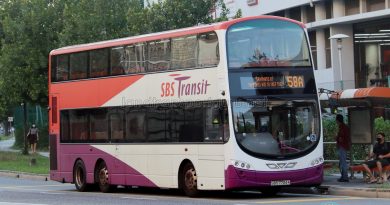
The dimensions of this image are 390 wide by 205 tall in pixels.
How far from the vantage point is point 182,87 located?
804 inches

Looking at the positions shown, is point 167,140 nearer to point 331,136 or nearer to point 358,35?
point 331,136

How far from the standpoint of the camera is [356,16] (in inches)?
1603

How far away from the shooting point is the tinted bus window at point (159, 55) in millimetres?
21109

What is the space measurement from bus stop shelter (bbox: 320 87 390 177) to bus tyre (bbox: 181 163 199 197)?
452 cm

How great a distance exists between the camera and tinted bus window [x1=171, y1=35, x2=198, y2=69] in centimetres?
2016

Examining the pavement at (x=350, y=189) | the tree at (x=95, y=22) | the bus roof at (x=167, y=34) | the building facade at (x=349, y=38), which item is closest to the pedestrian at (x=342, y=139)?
the pavement at (x=350, y=189)

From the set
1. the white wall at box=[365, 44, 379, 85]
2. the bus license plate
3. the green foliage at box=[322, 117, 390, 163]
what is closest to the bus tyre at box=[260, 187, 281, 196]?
the bus license plate

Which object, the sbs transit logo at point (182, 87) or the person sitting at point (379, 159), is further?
the person sitting at point (379, 159)

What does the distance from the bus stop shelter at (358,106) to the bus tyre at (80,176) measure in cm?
762

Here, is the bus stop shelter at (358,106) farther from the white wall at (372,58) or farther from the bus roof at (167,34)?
the white wall at (372,58)

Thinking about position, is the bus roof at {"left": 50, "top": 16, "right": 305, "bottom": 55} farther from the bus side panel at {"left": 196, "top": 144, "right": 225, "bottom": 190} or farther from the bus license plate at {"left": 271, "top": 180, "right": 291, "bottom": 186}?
the bus license plate at {"left": 271, "top": 180, "right": 291, "bottom": 186}

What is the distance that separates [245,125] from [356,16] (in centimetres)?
2338

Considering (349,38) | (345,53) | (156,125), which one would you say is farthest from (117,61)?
(349,38)

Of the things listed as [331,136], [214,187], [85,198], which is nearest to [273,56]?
[214,187]
